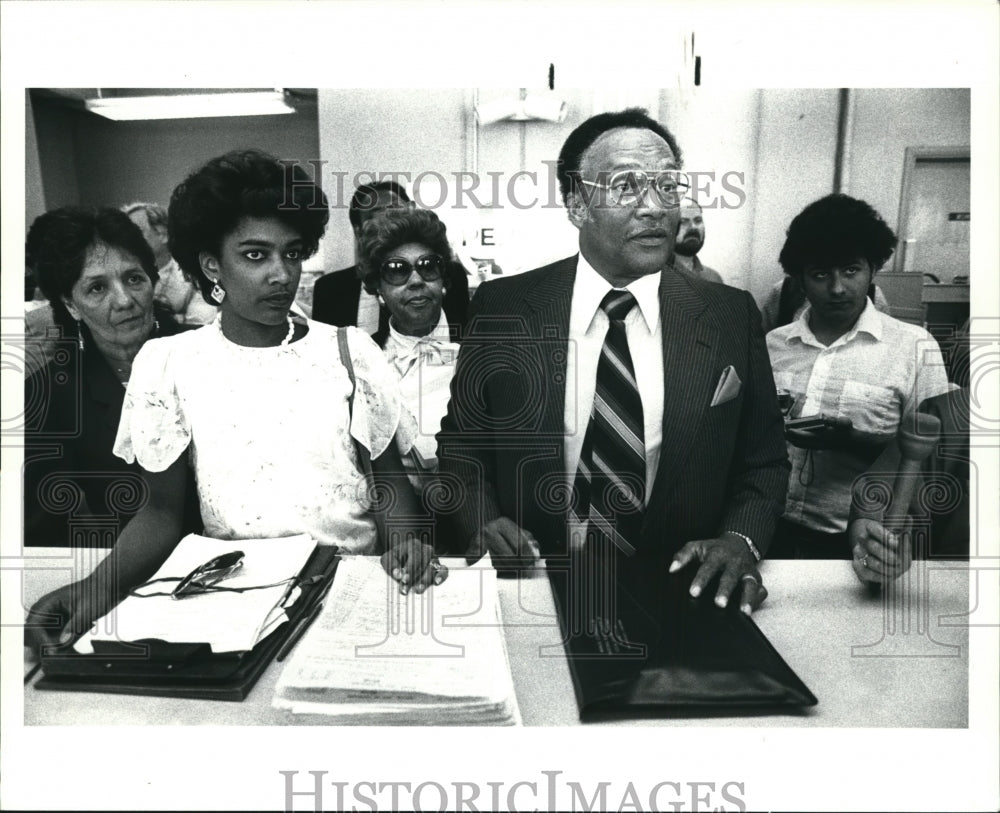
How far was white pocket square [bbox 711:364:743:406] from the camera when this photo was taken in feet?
→ 4.91

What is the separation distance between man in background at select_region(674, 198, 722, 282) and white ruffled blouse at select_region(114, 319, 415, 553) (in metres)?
0.58

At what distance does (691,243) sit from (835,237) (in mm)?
275

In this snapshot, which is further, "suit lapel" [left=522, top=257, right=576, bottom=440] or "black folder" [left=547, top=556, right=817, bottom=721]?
"suit lapel" [left=522, top=257, right=576, bottom=440]

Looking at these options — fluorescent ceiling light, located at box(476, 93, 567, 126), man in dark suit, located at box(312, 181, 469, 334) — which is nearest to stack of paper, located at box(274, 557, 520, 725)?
man in dark suit, located at box(312, 181, 469, 334)

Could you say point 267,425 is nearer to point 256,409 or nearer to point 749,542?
point 256,409

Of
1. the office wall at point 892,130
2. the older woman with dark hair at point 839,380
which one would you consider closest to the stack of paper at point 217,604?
the older woman with dark hair at point 839,380

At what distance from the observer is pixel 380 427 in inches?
59.7

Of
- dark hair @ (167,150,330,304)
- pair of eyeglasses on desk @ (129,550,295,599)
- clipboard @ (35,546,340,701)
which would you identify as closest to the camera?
clipboard @ (35,546,340,701)

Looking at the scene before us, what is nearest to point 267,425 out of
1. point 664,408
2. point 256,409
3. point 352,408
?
point 256,409

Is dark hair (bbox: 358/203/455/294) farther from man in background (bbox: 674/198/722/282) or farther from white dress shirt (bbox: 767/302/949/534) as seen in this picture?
white dress shirt (bbox: 767/302/949/534)

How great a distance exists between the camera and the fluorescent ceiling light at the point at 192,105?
1.48 metres

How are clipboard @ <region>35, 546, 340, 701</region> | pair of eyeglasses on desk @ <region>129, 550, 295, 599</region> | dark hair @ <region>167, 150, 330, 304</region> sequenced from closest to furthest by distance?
clipboard @ <region>35, 546, 340, 701</region>, pair of eyeglasses on desk @ <region>129, 550, 295, 599</region>, dark hair @ <region>167, 150, 330, 304</region>

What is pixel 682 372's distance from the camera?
1.50m

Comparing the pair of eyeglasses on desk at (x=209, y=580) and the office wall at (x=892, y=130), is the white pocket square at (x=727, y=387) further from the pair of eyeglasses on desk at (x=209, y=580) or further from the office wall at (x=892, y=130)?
the pair of eyeglasses on desk at (x=209, y=580)
